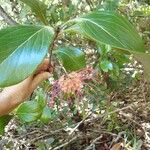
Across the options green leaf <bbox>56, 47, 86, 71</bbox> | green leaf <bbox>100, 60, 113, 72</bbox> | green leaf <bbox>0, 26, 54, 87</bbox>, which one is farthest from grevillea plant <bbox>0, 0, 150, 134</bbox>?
green leaf <bbox>100, 60, 113, 72</bbox>

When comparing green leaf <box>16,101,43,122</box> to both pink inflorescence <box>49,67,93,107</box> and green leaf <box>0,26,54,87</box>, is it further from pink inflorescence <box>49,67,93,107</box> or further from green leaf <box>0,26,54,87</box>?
green leaf <box>0,26,54,87</box>

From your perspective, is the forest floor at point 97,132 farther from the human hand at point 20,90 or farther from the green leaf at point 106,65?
the human hand at point 20,90

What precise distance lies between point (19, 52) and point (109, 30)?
5.0 inches

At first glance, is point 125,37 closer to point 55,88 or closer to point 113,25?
point 113,25

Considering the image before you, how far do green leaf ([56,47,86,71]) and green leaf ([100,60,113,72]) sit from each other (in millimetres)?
453

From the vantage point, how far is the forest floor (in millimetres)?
1609

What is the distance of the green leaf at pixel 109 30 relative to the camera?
521mm

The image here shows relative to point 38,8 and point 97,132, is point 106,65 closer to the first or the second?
point 97,132

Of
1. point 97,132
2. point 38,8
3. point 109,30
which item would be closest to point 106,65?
point 97,132

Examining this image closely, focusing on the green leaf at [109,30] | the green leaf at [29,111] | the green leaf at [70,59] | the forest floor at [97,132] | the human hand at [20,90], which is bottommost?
the forest floor at [97,132]

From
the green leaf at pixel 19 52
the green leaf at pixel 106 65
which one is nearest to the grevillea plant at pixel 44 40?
the green leaf at pixel 19 52

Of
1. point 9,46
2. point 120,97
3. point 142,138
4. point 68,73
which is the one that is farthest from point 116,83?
point 9,46

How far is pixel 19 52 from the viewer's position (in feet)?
1.77

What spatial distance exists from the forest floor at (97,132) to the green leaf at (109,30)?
3.29ft
